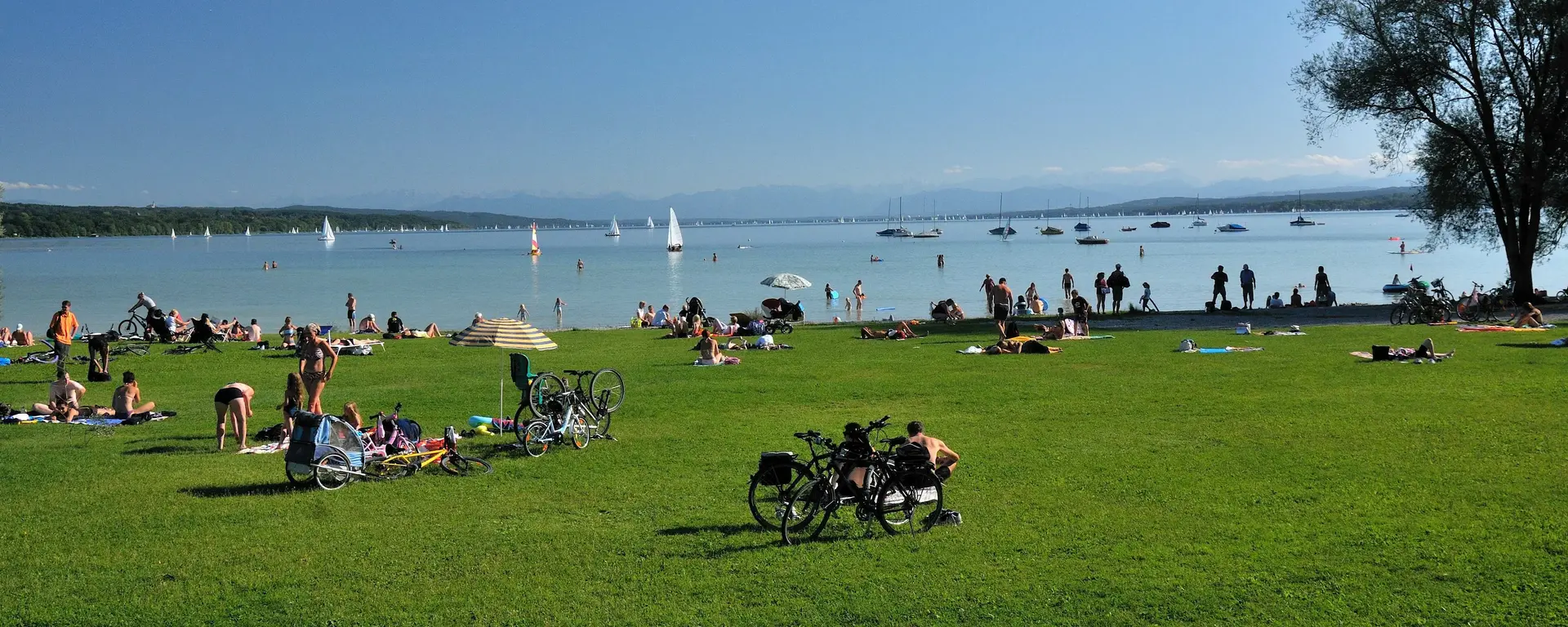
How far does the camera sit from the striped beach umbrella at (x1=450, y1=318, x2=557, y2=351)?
14.7 metres

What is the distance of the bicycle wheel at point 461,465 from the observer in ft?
42.4

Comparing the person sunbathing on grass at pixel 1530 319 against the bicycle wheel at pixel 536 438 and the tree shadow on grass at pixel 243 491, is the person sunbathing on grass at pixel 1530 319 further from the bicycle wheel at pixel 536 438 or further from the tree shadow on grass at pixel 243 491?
the tree shadow on grass at pixel 243 491

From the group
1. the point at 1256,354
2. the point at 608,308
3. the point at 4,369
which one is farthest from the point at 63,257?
the point at 1256,354

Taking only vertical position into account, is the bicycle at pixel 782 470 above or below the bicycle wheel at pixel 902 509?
above

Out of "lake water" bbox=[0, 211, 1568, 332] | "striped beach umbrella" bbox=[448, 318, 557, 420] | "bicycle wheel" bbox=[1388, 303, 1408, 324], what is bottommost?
"lake water" bbox=[0, 211, 1568, 332]

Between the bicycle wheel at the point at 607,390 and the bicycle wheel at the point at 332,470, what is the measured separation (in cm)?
367

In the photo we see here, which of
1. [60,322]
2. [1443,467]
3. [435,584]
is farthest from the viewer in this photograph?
[60,322]

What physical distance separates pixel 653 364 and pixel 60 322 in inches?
487

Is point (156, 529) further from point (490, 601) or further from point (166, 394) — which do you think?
point (166, 394)

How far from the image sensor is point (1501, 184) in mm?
35562

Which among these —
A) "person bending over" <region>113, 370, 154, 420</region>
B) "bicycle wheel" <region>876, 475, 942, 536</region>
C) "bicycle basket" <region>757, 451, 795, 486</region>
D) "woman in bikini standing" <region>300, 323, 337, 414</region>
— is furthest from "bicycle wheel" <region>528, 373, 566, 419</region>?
"person bending over" <region>113, 370, 154, 420</region>

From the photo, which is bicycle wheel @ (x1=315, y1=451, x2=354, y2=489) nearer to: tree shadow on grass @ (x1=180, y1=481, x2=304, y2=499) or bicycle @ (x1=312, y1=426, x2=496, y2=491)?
A: bicycle @ (x1=312, y1=426, x2=496, y2=491)

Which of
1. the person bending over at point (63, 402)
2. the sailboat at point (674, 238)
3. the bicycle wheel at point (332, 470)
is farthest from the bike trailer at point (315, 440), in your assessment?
the sailboat at point (674, 238)

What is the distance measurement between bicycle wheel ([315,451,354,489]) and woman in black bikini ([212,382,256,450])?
2994mm
